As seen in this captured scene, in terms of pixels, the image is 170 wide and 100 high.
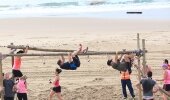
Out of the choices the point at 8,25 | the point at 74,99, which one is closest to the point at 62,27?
the point at 8,25

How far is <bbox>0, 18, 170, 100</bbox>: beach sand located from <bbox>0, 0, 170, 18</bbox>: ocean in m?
3.47

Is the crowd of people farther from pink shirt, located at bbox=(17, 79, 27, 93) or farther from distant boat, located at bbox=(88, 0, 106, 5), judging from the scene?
distant boat, located at bbox=(88, 0, 106, 5)

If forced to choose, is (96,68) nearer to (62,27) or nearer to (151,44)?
(151,44)

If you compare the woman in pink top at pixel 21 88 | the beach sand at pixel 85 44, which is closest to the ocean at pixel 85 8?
the beach sand at pixel 85 44

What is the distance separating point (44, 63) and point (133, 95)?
6309mm

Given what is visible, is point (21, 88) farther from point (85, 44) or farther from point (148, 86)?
point (85, 44)

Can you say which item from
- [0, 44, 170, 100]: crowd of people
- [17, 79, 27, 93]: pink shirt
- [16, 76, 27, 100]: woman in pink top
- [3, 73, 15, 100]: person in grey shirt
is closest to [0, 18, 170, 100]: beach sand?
[0, 44, 170, 100]: crowd of people

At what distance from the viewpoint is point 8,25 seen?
34.8 meters

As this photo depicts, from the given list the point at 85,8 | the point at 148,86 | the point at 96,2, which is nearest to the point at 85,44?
the point at 148,86

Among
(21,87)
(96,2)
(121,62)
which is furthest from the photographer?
(96,2)

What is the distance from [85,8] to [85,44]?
1975 cm

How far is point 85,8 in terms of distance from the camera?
45.8 meters

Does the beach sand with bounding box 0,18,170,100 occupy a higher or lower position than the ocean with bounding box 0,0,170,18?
lower

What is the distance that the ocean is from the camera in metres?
39.2
